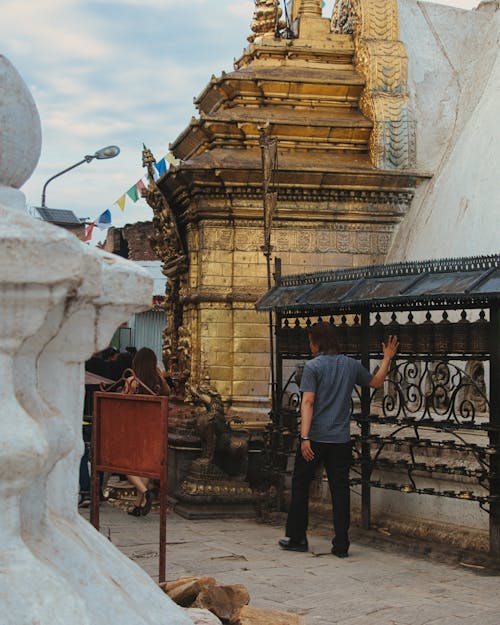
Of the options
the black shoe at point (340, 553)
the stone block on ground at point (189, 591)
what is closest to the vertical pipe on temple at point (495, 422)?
the black shoe at point (340, 553)

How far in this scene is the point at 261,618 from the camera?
4.23 m

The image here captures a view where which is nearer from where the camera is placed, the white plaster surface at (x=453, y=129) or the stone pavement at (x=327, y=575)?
the stone pavement at (x=327, y=575)

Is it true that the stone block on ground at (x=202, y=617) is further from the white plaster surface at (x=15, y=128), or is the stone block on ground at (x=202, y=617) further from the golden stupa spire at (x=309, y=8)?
the golden stupa spire at (x=309, y=8)

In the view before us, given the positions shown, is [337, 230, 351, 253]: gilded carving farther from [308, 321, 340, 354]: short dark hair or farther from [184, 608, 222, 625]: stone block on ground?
[184, 608, 222, 625]: stone block on ground

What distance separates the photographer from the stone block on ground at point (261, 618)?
419 cm

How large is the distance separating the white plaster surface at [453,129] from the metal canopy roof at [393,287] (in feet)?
5.71

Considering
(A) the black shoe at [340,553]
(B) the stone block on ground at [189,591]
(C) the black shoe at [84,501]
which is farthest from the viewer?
(C) the black shoe at [84,501]

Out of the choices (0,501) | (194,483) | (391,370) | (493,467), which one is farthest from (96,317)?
(194,483)

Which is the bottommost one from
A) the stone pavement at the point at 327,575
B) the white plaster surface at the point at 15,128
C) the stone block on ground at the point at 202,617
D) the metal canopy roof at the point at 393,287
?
the stone pavement at the point at 327,575

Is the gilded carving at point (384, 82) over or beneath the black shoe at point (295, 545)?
over

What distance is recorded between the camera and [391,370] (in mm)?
7383

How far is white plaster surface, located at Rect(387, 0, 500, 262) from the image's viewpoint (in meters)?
9.42

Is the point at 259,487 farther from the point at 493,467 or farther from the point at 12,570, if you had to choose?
the point at 12,570

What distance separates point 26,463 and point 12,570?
0.81ft
